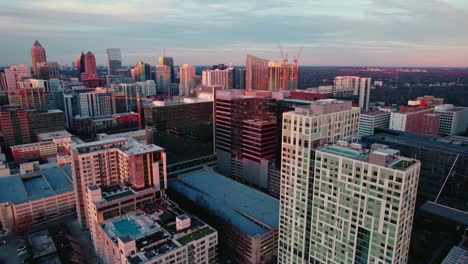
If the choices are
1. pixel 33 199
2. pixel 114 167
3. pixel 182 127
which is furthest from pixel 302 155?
pixel 33 199

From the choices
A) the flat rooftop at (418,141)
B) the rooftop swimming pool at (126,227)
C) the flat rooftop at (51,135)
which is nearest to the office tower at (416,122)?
the flat rooftop at (418,141)

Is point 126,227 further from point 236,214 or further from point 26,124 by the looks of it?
point 26,124

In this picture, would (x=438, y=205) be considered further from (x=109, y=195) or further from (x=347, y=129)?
(x=109, y=195)

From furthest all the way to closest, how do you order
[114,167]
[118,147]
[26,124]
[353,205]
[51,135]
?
[26,124] → [51,135] → [114,167] → [118,147] → [353,205]

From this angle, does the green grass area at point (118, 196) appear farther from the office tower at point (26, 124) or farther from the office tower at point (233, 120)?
the office tower at point (26, 124)

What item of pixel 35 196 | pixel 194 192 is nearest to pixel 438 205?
pixel 194 192

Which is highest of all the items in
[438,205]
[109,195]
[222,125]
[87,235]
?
[222,125]

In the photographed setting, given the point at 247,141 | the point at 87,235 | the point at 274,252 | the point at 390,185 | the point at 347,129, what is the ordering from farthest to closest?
1. the point at 247,141
2. the point at 87,235
3. the point at 274,252
4. the point at 347,129
5. the point at 390,185

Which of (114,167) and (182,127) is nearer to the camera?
(114,167)
